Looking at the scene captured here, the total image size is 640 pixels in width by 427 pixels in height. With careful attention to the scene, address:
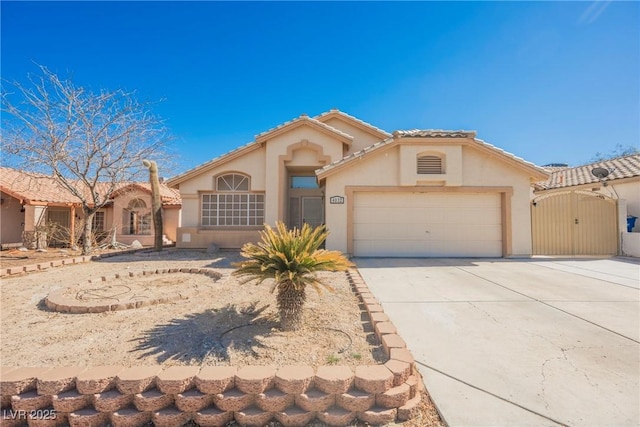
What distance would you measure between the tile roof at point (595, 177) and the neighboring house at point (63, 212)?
23.0 m

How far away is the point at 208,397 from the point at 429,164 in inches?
427

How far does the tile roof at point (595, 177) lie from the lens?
12633mm

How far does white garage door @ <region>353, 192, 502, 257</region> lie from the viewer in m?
11.3

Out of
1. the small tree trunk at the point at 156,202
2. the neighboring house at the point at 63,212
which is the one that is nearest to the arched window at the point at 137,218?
the neighboring house at the point at 63,212

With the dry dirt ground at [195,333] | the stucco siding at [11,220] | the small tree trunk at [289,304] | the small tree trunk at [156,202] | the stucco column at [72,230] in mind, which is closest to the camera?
the dry dirt ground at [195,333]

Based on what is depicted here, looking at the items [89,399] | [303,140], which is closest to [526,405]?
[89,399]

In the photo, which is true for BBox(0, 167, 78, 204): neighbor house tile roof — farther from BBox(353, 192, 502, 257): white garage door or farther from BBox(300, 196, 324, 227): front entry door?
BBox(353, 192, 502, 257): white garage door

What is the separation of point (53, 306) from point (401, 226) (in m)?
10.3

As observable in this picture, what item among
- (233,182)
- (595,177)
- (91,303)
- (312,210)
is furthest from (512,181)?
(91,303)

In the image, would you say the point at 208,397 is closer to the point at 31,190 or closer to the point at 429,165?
the point at 429,165

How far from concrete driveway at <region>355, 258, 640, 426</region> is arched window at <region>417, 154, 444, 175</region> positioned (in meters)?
4.93

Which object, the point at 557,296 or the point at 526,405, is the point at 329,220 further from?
the point at 526,405

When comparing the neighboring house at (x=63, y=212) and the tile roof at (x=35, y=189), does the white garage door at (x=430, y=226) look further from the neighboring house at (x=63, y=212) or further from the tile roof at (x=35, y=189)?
the neighboring house at (x=63, y=212)

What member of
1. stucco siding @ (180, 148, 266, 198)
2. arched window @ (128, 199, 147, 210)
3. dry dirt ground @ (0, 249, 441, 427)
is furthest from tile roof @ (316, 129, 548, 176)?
arched window @ (128, 199, 147, 210)
